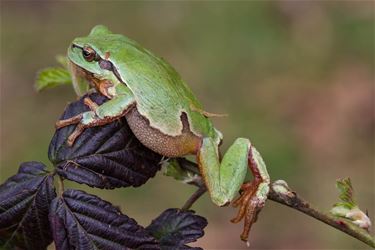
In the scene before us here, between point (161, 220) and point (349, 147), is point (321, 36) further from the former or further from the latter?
point (161, 220)

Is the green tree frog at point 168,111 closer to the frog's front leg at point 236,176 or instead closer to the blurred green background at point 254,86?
the frog's front leg at point 236,176

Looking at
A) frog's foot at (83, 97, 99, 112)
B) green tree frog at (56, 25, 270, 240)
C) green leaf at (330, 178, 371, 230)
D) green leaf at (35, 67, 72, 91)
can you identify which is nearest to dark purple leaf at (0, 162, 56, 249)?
frog's foot at (83, 97, 99, 112)

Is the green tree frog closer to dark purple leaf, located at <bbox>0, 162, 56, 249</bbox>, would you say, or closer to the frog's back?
the frog's back

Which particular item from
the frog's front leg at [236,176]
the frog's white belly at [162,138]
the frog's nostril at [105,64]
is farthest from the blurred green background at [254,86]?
the frog's nostril at [105,64]

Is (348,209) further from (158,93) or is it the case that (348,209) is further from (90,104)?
(90,104)

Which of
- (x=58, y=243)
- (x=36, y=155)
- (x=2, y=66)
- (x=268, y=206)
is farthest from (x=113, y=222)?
(x=2, y=66)

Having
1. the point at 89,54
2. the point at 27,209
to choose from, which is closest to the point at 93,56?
the point at 89,54
